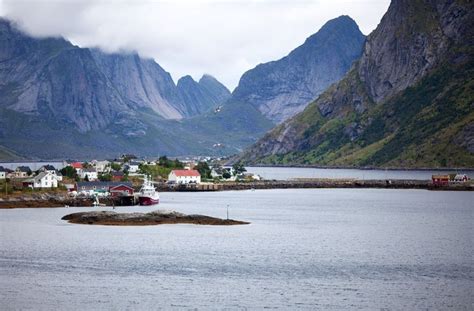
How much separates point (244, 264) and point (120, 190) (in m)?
94.6

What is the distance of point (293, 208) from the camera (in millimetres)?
168250

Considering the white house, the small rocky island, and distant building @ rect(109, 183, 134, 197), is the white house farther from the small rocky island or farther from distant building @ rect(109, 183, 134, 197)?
the small rocky island

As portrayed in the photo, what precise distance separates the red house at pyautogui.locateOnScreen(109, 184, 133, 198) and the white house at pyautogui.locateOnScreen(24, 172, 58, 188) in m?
11.6

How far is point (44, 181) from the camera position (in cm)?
17712

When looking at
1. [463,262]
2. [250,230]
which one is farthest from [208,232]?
[463,262]

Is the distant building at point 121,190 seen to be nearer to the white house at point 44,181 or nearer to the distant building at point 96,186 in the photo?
the distant building at point 96,186

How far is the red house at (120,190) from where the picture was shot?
569ft

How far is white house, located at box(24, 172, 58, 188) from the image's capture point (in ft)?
578

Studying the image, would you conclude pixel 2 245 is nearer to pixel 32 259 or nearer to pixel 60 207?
pixel 32 259

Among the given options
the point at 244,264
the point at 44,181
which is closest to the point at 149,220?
the point at 244,264

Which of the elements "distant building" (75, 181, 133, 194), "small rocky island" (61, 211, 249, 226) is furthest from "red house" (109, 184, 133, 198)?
"small rocky island" (61, 211, 249, 226)

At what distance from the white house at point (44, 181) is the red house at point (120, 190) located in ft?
38.1

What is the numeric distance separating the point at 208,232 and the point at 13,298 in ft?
165

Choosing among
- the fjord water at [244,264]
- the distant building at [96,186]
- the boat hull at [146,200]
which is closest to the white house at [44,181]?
the distant building at [96,186]
